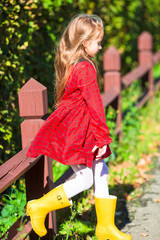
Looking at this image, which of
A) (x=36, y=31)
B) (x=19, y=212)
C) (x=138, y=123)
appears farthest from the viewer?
(x=138, y=123)

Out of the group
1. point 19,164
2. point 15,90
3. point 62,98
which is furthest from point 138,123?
point 19,164

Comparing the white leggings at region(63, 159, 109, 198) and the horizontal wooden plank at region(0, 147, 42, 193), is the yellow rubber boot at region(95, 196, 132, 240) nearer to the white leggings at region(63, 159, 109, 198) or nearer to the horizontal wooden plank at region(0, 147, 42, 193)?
the white leggings at region(63, 159, 109, 198)

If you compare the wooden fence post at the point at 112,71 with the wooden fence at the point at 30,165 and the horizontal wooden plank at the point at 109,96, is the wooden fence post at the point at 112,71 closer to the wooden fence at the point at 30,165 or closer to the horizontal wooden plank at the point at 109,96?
the horizontal wooden plank at the point at 109,96

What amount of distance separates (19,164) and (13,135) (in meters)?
1.23

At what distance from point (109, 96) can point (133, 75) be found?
1298 millimetres

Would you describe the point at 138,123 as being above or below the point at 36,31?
below

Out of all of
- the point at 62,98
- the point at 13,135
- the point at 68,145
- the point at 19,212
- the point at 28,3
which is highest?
the point at 28,3

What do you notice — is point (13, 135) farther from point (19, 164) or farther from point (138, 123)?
point (138, 123)

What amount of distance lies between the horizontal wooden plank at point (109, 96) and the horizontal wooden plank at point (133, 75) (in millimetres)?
426

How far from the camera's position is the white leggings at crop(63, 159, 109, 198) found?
2.66 metres

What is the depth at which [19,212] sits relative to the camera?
3.32 m

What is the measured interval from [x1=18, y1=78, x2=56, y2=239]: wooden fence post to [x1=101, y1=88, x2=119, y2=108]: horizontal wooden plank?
1.75 m

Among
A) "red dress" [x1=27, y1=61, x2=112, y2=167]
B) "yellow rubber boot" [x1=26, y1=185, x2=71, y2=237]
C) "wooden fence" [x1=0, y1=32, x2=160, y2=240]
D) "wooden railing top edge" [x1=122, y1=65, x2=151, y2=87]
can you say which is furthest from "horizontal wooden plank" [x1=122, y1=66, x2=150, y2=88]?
"yellow rubber boot" [x1=26, y1=185, x2=71, y2=237]

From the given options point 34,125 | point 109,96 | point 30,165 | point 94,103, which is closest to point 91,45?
point 94,103
